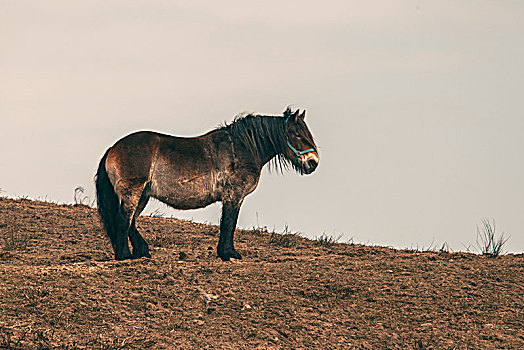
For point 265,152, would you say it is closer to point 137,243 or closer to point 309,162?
point 309,162

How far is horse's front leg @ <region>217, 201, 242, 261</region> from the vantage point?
34.4 ft

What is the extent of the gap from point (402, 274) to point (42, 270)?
4932 millimetres

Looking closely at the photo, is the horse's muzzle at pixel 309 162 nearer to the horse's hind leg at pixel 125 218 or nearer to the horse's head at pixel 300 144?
the horse's head at pixel 300 144

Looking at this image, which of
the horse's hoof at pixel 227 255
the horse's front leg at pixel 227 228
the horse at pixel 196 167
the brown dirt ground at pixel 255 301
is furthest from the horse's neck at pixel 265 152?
the brown dirt ground at pixel 255 301

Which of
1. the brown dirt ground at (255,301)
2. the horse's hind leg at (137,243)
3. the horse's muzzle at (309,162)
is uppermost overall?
the horse's muzzle at (309,162)

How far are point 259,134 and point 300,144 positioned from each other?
65 centimetres

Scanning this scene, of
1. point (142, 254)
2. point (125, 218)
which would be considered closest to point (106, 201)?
point (125, 218)

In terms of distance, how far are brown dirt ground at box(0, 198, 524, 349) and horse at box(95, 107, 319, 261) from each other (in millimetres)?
701

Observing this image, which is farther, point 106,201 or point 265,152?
point 265,152

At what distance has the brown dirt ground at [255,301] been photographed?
7633mm

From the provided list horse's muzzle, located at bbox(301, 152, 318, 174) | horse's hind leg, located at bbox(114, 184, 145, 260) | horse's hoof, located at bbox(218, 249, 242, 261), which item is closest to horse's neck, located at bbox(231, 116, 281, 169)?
horse's muzzle, located at bbox(301, 152, 318, 174)

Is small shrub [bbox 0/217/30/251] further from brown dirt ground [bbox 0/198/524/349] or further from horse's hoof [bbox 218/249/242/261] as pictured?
horse's hoof [bbox 218/249/242/261]

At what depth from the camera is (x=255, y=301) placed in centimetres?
859

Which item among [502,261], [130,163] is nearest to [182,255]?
[130,163]
